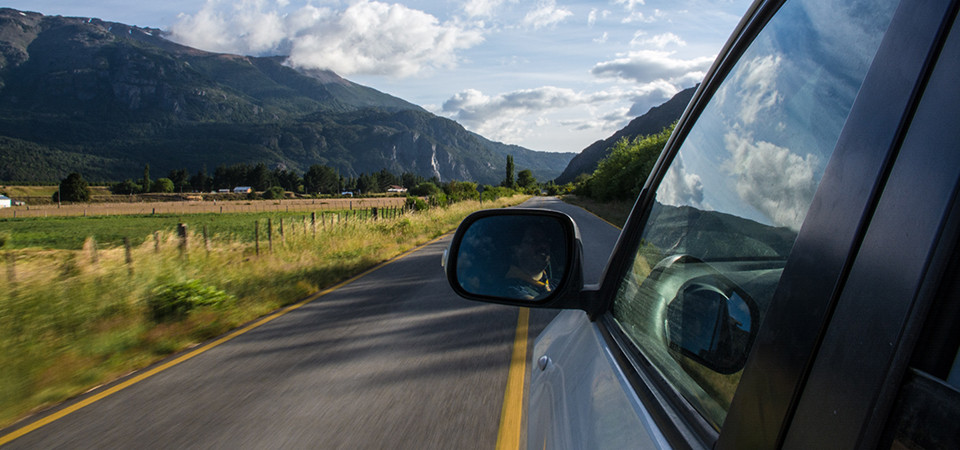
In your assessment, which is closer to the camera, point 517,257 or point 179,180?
point 517,257

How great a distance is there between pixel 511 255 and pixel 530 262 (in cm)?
8

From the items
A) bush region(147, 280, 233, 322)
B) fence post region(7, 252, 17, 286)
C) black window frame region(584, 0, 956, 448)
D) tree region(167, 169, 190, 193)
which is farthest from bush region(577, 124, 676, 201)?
tree region(167, 169, 190, 193)

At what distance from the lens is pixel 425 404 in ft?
13.1

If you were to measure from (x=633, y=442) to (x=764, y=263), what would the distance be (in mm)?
441

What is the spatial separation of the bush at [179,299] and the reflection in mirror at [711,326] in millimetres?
7460

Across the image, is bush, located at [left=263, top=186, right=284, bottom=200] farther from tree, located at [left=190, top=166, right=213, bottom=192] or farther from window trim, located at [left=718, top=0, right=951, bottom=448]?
window trim, located at [left=718, top=0, right=951, bottom=448]

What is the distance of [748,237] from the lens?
3.64ft

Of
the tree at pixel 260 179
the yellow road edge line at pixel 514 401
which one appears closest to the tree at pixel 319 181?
the tree at pixel 260 179

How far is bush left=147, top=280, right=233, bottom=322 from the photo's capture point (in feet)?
24.0

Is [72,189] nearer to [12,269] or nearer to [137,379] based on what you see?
[12,269]

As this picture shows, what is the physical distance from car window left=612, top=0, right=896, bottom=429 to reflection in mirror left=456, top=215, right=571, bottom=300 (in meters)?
0.42

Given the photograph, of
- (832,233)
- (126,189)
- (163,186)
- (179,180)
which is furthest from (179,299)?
(179,180)

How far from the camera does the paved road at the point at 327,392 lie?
3531mm

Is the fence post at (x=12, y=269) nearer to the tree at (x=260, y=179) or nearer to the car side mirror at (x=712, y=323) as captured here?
the car side mirror at (x=712, y=323)
